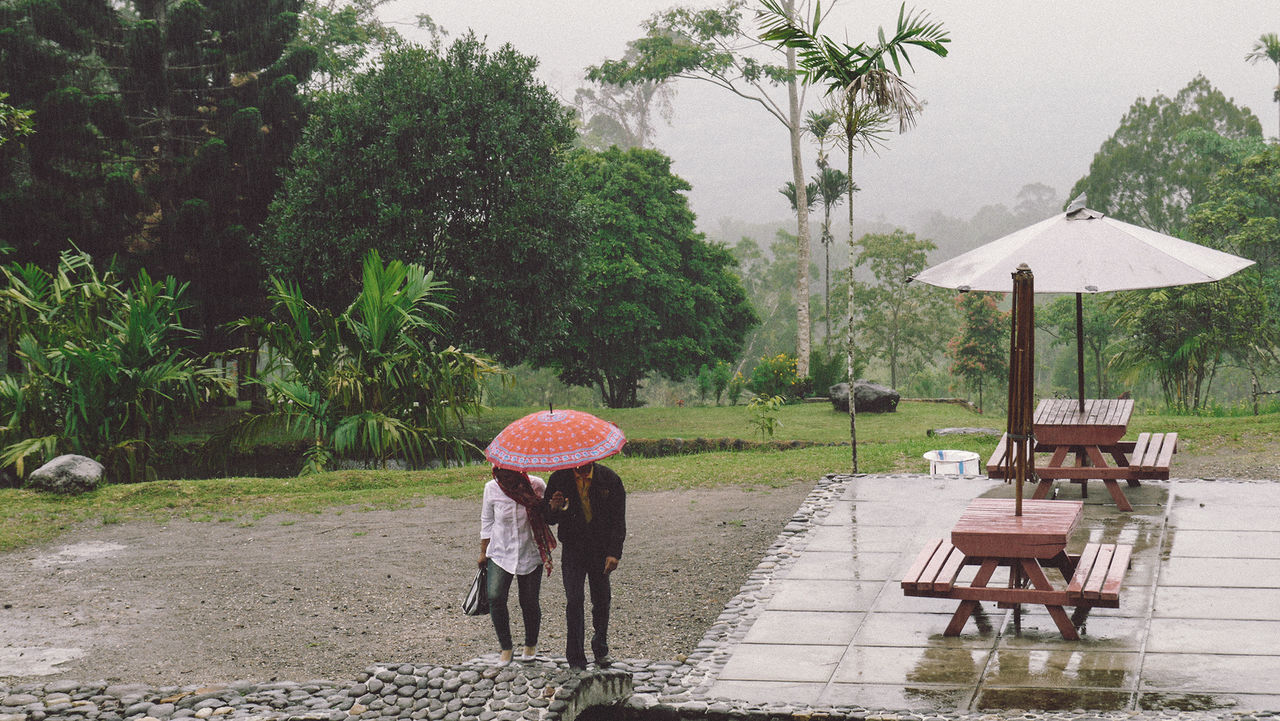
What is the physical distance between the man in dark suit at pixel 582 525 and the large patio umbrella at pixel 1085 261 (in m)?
2.83

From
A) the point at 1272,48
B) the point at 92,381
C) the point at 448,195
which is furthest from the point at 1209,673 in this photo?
the point at 1272,48

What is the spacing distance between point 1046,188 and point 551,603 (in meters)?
100

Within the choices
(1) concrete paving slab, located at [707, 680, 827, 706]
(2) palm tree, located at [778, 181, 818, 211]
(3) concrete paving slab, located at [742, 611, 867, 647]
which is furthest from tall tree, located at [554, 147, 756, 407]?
(1) concrete paving slab, located at [707, 680, 827, 706]

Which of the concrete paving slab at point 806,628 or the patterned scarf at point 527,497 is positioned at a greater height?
the patterned scarf at point 527,497

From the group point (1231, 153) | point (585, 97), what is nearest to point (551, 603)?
point (1231, 153)

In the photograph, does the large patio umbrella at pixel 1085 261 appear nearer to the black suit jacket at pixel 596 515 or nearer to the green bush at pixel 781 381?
the black suit jacket at pixel 596 515

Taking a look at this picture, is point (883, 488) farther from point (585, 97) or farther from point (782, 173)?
point (782, 173)

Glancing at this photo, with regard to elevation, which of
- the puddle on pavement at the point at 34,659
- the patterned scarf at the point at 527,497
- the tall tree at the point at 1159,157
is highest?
the tall tree at the point at 1159,157

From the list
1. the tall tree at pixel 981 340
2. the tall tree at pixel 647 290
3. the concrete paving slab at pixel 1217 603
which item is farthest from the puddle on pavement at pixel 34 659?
the tall tree at pixel 981 340

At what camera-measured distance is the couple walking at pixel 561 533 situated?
5.36 m

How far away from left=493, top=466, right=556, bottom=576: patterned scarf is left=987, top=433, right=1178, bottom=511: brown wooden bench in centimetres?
388

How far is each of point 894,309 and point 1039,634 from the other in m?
36.8

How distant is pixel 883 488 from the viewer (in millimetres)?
9531

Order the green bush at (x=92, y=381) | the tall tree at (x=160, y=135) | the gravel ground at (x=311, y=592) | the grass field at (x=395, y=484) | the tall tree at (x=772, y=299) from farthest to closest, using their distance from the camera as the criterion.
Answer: the tall tree at (x=772, y=299) → the tall tree at (x=160, y=135) → the green bush at (x=92, y=381) → the grass field at (x=395, y=484) → the gravel ground at (x=311, y=592)
